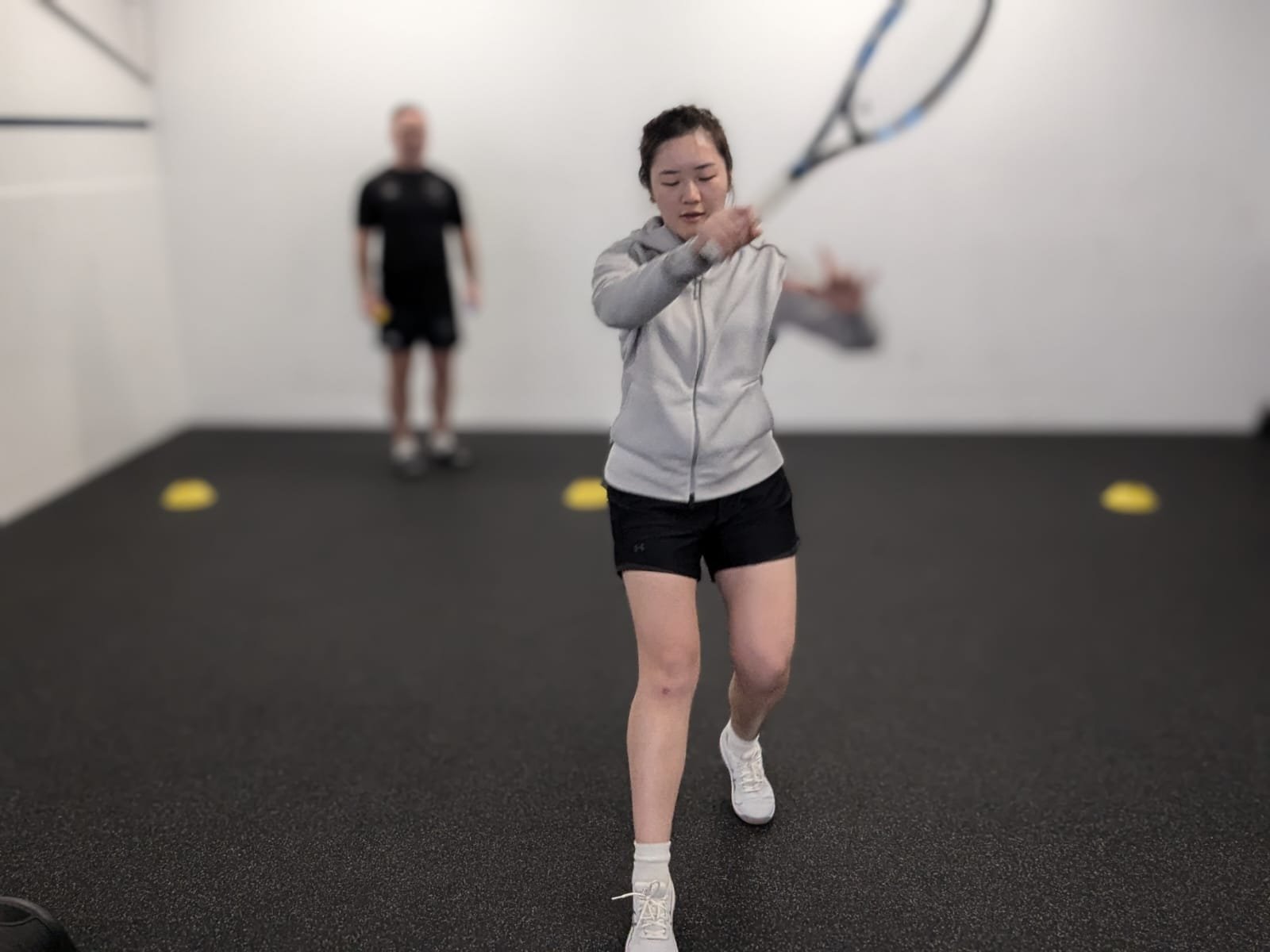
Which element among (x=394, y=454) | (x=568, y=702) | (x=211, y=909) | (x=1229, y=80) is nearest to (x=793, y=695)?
(x=568, y=702)

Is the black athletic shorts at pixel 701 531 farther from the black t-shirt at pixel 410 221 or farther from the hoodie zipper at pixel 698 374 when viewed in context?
the black t-shirt at pixel 410 221

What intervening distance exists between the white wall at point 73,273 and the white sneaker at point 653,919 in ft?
10.4

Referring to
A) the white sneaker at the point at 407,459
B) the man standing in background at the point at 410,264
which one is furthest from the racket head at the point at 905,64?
the white sneaker at the point at 407,459

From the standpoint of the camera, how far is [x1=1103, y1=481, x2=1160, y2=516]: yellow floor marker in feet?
13.3

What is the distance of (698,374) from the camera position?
1.72 metres

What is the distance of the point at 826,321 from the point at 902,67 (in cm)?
315

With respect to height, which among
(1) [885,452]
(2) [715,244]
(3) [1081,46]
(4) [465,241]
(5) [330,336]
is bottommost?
(1) [885,452]

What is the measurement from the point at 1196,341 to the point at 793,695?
11.0 feet

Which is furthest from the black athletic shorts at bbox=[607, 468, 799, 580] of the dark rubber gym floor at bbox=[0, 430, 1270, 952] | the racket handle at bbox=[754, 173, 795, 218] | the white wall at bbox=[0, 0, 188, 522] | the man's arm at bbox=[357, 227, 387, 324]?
the racket handle at bbox=[754, 173, 795, 218]

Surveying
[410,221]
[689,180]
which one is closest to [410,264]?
[410,221]

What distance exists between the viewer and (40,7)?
4.19m

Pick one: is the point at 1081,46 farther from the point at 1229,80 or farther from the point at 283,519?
the point at 283,519

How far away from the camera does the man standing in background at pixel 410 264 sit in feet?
14.3

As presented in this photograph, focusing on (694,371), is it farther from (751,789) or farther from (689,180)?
(751,789)
